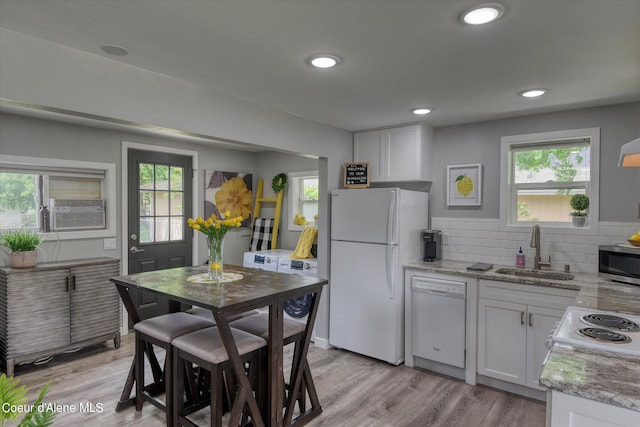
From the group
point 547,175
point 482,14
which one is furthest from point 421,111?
point 482,14

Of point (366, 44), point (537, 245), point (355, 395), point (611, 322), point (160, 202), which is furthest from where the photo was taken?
point (160, 202)

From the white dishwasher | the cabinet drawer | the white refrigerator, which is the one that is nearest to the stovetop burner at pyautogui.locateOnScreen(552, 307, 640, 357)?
the cabinet drawer

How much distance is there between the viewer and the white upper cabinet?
12.2ft

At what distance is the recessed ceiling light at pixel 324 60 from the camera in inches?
81.6

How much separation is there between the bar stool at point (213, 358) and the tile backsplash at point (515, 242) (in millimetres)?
2305

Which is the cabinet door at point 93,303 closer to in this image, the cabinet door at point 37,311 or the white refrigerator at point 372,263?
the cabinet door at point 37,311

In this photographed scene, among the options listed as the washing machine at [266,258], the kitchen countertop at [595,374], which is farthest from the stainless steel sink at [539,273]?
the washing machine at [266,258]

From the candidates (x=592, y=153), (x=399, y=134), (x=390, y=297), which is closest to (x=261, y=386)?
(x=390, y=297)

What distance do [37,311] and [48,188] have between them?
1253 millimetres

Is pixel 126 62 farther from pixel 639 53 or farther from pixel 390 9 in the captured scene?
pixel 639 53

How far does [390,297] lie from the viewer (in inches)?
135

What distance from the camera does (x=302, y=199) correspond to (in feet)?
17.0

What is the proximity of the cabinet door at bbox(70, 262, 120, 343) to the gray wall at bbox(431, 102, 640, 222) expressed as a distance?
3388mm

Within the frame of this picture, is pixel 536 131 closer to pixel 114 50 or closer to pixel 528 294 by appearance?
pixel 528 294
